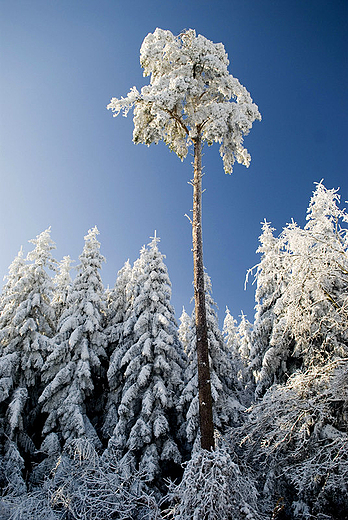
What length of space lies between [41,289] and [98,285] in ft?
12.1

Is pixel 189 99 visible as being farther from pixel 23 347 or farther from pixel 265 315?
pixel 23 347

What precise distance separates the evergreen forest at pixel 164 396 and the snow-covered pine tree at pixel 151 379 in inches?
3.1

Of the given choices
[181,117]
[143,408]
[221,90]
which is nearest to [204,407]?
[143,408]

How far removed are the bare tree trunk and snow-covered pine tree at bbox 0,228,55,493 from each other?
38.4 feet

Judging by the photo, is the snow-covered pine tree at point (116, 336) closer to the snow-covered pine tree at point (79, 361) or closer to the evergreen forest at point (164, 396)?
the evergreen forest at point (164, 396)

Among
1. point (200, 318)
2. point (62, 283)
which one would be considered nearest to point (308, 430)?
point (200, 318)

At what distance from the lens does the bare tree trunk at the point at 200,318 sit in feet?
27.5

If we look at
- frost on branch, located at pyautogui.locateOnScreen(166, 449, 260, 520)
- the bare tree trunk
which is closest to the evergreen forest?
frost on branch, located at pyautogui.locateOnScreen(166, 449, 260, 520)

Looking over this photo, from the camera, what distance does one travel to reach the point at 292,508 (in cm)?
1117

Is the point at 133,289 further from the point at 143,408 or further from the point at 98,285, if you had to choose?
the point at 143,408

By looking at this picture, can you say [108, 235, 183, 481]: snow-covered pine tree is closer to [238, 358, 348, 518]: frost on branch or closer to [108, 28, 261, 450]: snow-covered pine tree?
[238, 358, 348, 518]: frost on branch

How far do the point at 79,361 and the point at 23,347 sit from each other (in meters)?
3.63

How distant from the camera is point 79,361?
1850 cm

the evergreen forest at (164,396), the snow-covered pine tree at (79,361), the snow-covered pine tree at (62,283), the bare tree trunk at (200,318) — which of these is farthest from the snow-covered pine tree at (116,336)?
the bare tree trunk at (200,318)
